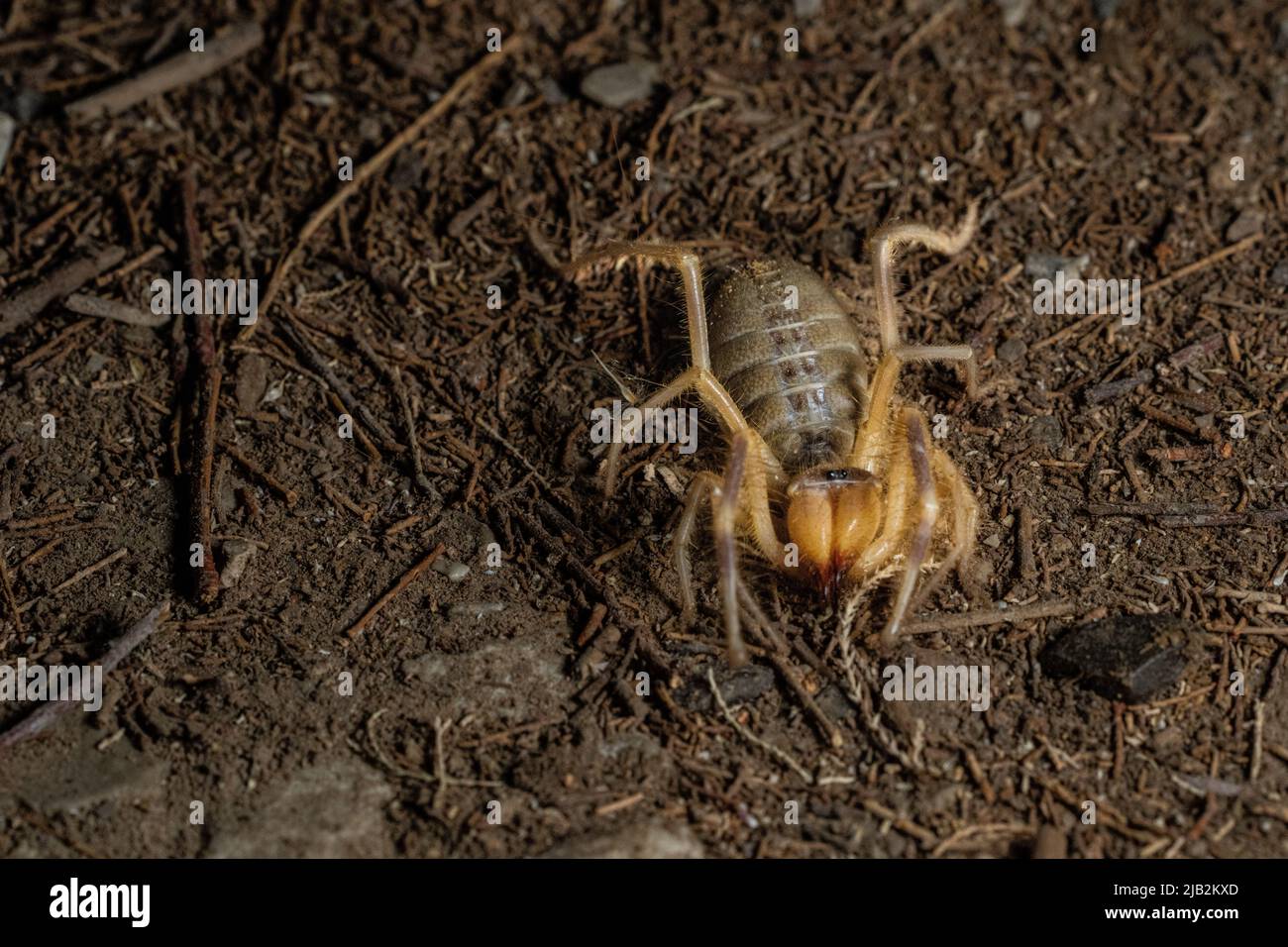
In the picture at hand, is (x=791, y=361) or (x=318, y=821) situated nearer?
(x=318, y=821)

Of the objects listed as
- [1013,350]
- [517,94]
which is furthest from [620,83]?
[1013,350]

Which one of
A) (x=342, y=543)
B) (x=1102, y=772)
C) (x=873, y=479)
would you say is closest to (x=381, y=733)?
(x=342, y=543)

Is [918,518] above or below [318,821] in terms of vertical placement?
above

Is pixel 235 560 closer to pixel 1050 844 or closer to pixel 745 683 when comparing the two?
pixel 745 683

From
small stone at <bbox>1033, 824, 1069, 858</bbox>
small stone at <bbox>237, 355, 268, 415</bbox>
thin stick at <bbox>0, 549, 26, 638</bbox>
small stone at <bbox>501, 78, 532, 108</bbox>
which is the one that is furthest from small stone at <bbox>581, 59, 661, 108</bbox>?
small stone at <bbox>1033, 824, 1069, 858</bbox>

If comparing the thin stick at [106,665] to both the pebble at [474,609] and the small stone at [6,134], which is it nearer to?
the pebble at [474,609]

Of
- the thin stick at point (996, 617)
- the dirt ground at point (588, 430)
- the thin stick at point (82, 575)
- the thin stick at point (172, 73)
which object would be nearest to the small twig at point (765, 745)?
the dirt ground at point (588, 430)

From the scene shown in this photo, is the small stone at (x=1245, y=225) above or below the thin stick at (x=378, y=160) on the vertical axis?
below
